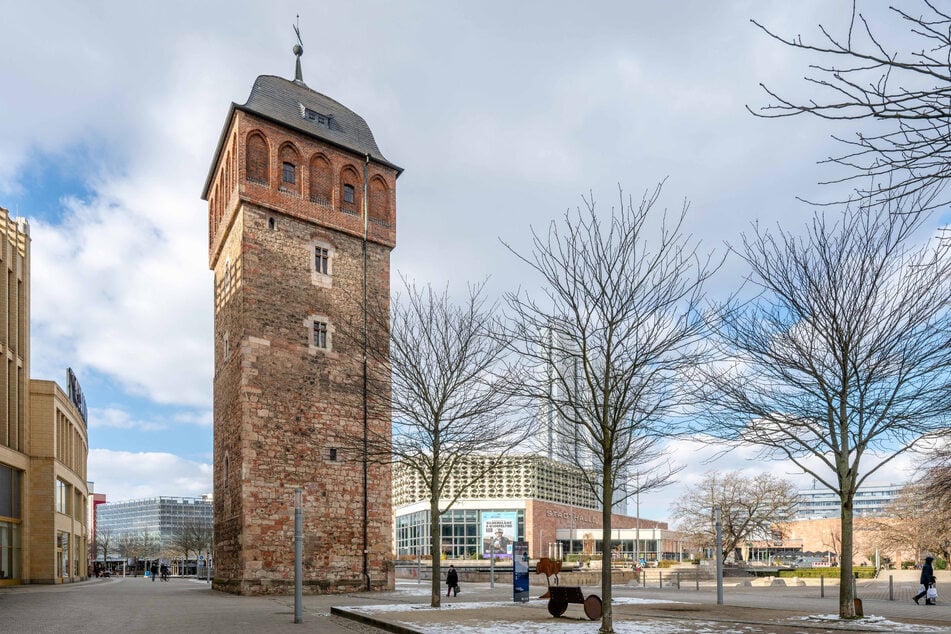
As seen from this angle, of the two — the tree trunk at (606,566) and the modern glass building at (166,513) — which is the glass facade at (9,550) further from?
the modern glass building at (166,513)

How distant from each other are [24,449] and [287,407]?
72.3ft

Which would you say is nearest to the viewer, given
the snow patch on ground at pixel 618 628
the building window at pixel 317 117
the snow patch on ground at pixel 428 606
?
the snow patch on ground at pixel 618 628

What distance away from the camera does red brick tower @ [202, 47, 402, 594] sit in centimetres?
2762

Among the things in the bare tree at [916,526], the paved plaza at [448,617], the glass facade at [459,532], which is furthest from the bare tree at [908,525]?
the glass facade at [459,532]

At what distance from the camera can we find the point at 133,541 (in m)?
135

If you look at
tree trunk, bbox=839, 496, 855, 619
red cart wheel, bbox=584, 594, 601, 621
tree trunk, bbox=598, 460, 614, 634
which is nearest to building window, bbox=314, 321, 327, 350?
red cart wheel, bbox=584, 594, 601, 621

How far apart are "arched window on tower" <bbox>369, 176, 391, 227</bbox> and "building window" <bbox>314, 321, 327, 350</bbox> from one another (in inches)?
205

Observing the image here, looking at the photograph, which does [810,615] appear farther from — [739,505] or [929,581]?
[739,505]

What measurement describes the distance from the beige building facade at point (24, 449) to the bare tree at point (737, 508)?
39.4m

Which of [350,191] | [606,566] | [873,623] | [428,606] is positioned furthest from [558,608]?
[350,191]

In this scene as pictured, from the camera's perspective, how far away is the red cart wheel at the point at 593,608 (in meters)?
16.0

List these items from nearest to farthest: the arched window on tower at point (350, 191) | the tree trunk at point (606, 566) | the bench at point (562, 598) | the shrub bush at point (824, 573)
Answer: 1. the tree trunk at point (606, 566)
2. the bench at point (562, 598)
3. the arched window on tower at point (350, 191)
4. the shrub bush at point (824, 573)

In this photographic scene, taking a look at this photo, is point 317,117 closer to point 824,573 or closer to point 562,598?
point 562,598

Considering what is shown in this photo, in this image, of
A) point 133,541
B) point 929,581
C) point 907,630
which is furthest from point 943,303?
point 133,541
